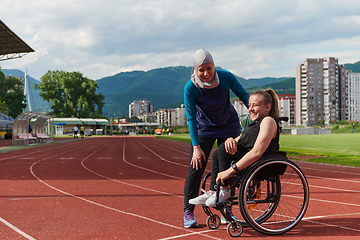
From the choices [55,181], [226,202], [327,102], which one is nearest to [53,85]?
[55,181]

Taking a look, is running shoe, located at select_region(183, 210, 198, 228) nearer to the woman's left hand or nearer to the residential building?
the woman's left hand

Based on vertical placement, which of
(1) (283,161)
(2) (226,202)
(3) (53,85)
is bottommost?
(2) (226,202)

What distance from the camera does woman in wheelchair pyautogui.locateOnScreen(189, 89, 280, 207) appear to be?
9.68ft

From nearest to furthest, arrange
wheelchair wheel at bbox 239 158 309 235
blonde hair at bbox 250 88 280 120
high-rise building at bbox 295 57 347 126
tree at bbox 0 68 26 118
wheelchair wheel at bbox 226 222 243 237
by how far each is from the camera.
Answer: wheelchair wheel at bbox 239 158 309 235 < wheelchair wheel at bbox 226 222 243 237 < blonde hair at bbox 250 88 280 120 < tree at bbox 0 68 26 118 < high-rise building at bbox 295 57 347 126

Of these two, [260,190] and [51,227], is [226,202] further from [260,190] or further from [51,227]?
[51,227]

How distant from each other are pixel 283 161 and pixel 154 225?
1557 millimetres

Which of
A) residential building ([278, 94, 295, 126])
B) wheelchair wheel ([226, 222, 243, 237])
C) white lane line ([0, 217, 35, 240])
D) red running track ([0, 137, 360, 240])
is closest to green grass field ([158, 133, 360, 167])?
red running track ([0, 137, 360, 240])

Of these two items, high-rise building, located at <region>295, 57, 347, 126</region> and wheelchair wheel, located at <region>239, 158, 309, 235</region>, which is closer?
wheelchair wheel, located at <region>239, 158, 309, 235</region>

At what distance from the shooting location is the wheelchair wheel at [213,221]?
3.33 metres

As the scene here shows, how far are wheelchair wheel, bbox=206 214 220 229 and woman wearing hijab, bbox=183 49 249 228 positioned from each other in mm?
144

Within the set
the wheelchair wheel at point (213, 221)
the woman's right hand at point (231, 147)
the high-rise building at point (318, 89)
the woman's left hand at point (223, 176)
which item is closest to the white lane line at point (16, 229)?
the wheelchair wheel at point (213, 221)

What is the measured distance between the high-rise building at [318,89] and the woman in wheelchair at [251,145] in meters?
151

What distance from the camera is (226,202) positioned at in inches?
121

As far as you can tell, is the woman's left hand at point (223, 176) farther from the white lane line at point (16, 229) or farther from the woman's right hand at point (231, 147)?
the white lane line at point (16, 229)
